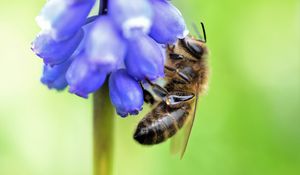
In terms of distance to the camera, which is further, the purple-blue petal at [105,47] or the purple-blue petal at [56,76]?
the purple-blue petal at [56,76]

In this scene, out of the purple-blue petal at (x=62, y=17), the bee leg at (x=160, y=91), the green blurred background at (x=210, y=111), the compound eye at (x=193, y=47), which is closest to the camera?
the purple-blue petal at (x=62, y=17)

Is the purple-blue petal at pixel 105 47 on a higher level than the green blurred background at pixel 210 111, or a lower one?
higher

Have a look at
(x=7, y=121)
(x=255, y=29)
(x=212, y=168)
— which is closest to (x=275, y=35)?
(x=255, y=29)

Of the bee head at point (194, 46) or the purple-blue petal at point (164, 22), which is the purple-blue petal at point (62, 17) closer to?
the purple-blue petal at point (164, 22)

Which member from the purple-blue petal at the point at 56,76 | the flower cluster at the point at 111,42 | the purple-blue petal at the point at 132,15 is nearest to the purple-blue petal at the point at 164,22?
the flower cluster at the point at 111,42

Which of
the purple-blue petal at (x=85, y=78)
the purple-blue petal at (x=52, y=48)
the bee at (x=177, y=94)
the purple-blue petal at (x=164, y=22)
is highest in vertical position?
the purple-blue petal at (x=164, y=22)

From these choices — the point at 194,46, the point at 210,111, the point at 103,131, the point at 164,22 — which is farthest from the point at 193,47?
the point at 210,111

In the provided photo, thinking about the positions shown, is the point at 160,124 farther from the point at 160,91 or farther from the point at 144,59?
the point at 144,59
